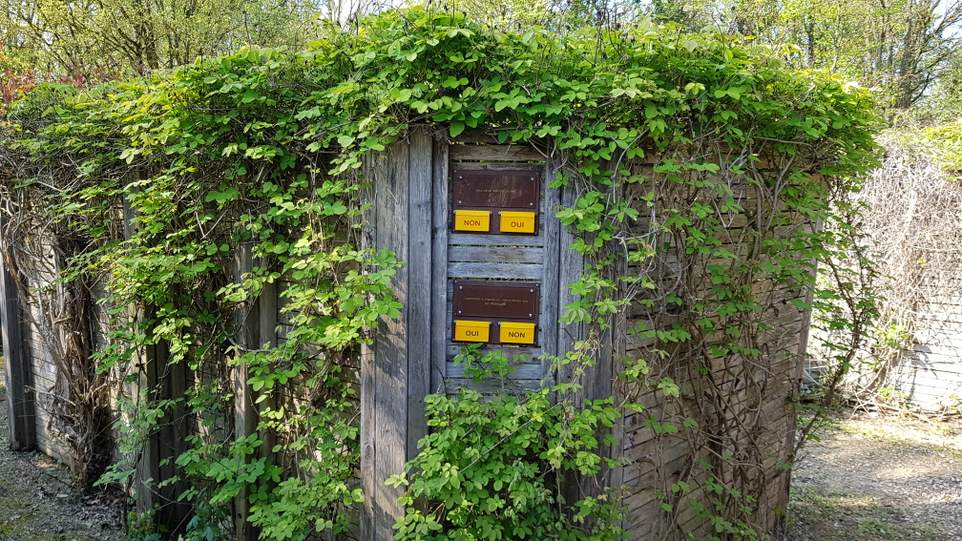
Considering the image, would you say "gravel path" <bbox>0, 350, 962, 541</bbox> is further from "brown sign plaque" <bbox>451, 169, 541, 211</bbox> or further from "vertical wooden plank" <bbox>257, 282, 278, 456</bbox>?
"brown sign plaque" <bbox>451, 169, 541, 211</bbox>

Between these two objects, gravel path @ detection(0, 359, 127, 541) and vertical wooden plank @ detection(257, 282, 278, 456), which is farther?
gravel path @ detection(0, 359, 127, 541)

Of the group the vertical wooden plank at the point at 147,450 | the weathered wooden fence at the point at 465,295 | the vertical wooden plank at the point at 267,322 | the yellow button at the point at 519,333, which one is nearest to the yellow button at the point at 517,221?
the weathered wooden fence at the point at 465,295

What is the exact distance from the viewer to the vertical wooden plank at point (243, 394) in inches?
152

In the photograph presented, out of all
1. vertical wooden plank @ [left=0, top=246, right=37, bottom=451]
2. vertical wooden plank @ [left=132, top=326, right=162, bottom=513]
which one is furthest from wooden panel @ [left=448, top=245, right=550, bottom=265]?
vertical wooden plank @ [left=0, top=246, right=37, bottom=451]

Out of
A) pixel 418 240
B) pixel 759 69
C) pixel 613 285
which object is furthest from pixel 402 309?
pixel 759 69

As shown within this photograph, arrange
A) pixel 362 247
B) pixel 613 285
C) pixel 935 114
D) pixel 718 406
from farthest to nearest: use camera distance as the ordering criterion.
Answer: pixel 935 114 < pixel 718 406 < pixel 362 247 < pixel 613 285

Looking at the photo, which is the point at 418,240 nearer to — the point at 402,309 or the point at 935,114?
the point at 402,309

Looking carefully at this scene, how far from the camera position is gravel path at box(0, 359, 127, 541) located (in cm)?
459

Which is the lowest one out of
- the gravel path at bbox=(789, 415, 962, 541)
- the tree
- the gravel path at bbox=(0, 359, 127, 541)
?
the gravel path at bbox=(789, 415, 962, 541)

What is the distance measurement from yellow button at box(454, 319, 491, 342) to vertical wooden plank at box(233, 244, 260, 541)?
1.39 metres

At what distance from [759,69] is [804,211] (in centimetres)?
81

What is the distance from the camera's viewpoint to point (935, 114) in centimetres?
1527

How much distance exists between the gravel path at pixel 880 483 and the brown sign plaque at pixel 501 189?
352 centimetres

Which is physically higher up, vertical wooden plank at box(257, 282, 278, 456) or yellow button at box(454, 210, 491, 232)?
yellow button at box(454, 210, 491, 232)
